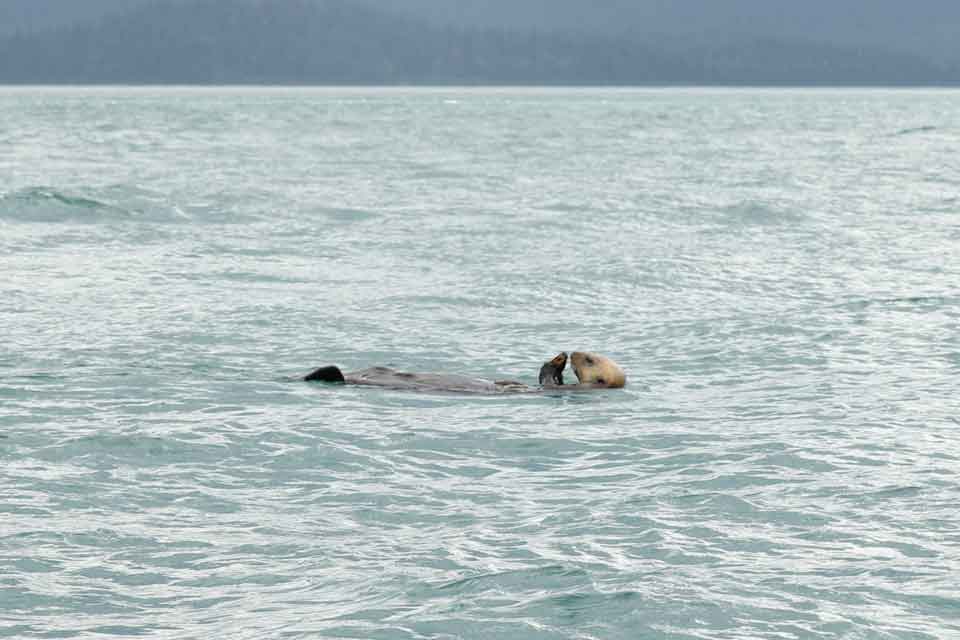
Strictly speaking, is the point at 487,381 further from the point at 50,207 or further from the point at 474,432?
the point at 50,207

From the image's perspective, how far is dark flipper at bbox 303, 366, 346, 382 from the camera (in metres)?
13.3

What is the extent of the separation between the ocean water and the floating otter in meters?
0.16

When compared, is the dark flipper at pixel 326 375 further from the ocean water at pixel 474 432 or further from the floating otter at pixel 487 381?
the ocean water at pixel 474 432

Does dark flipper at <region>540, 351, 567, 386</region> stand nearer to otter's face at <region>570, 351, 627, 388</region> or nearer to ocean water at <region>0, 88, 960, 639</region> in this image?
otter's face at <region>570, 351, 627, 388</region>

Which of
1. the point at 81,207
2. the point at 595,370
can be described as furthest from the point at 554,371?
the point at 81,207

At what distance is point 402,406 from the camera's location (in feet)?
41.8

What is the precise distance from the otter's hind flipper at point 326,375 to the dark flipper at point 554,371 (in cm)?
180

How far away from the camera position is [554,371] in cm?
1330

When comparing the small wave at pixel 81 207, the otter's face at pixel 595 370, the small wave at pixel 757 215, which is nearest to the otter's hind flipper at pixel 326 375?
the otter's face at pixel 595 370

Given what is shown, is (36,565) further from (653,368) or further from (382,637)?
(653,368)

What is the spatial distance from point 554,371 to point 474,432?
5.72ft

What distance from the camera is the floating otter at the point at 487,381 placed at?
43.6ft

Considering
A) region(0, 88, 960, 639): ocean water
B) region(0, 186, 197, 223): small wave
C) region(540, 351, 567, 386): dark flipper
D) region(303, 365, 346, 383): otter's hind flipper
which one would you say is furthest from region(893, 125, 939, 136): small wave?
region(303, 365, 346, 383): otter's hind flipper

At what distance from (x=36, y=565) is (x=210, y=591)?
114 centimetres
